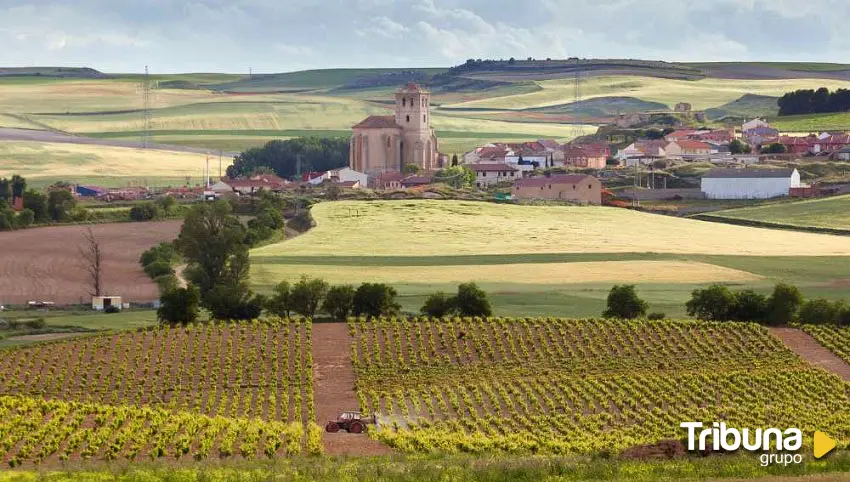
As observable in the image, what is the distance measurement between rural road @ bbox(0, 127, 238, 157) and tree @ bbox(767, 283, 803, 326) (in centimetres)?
10838

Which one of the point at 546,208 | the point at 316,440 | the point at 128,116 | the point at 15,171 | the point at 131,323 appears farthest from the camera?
the point at 128,116

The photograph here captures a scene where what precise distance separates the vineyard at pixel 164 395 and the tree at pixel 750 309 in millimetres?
12427

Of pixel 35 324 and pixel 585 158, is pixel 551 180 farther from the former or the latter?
pixel 35 324

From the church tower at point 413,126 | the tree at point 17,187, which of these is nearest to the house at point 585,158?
the church tower at point 413,126

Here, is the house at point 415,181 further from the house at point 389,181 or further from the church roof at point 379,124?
the church roof at point 379,124

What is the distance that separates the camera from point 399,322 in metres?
49.9

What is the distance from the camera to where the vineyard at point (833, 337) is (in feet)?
152

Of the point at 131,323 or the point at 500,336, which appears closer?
the point at 500,336

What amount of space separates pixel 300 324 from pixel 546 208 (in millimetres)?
45501

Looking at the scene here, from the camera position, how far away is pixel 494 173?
387 ft

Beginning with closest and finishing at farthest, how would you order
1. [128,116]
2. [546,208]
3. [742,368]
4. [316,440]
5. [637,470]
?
[637,470] → [316,440] → [742,368] → [546,208] → [128,116]

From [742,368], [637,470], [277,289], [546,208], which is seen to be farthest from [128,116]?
[637,470]

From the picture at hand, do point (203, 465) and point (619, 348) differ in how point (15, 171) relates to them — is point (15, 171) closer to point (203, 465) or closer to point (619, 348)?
point (619, 348)

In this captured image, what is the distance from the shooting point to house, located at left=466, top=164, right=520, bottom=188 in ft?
383
